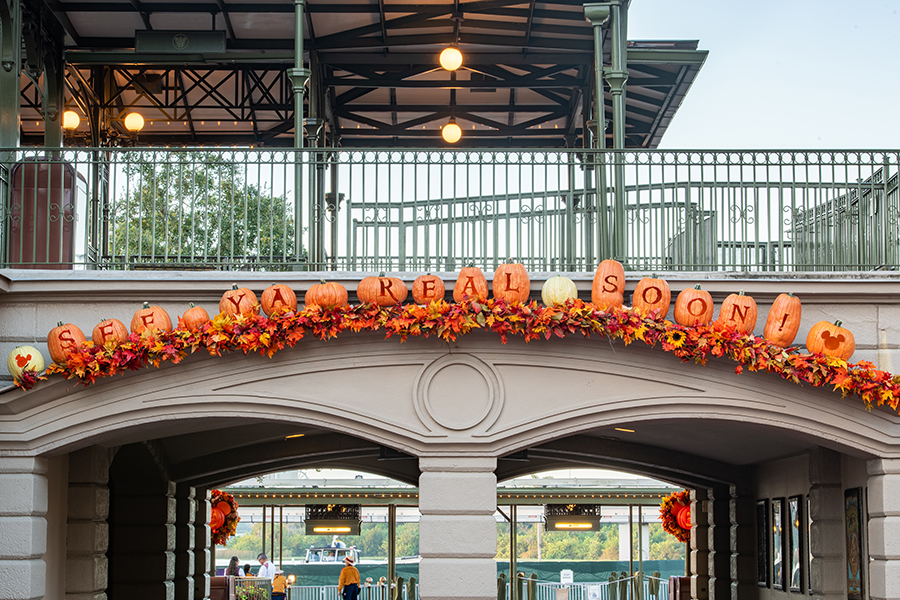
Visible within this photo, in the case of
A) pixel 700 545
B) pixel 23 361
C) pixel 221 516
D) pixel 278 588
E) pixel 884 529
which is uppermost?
pixel 23 361

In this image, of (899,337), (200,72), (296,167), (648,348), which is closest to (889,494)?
(899,337)

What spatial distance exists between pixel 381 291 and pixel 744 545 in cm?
917

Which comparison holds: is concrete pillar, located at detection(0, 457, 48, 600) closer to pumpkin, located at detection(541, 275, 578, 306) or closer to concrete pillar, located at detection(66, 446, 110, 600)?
concrete pillar, located at detection(66, 446, 110, 600)

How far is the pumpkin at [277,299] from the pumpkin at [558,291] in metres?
2.51

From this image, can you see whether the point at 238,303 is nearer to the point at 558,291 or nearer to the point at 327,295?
the point at 327,295

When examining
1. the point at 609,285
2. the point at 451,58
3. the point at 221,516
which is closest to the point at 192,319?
the point at 609,285

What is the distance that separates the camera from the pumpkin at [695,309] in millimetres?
10062

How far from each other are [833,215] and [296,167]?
6.05 m

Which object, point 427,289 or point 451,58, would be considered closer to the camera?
point 427,289

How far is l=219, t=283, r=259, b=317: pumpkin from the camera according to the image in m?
10.1

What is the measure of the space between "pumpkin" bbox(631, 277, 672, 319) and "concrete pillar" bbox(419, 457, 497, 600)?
2189 mm

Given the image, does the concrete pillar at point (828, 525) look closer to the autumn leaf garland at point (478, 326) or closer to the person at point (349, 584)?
Answer: the autumn leaf garland at point (478, 326)

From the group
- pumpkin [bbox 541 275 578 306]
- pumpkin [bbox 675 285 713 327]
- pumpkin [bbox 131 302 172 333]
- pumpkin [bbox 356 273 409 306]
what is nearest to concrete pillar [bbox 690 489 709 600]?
pumpkin [bbox 675 285 713 327]

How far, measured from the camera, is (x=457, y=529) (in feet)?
33.2
